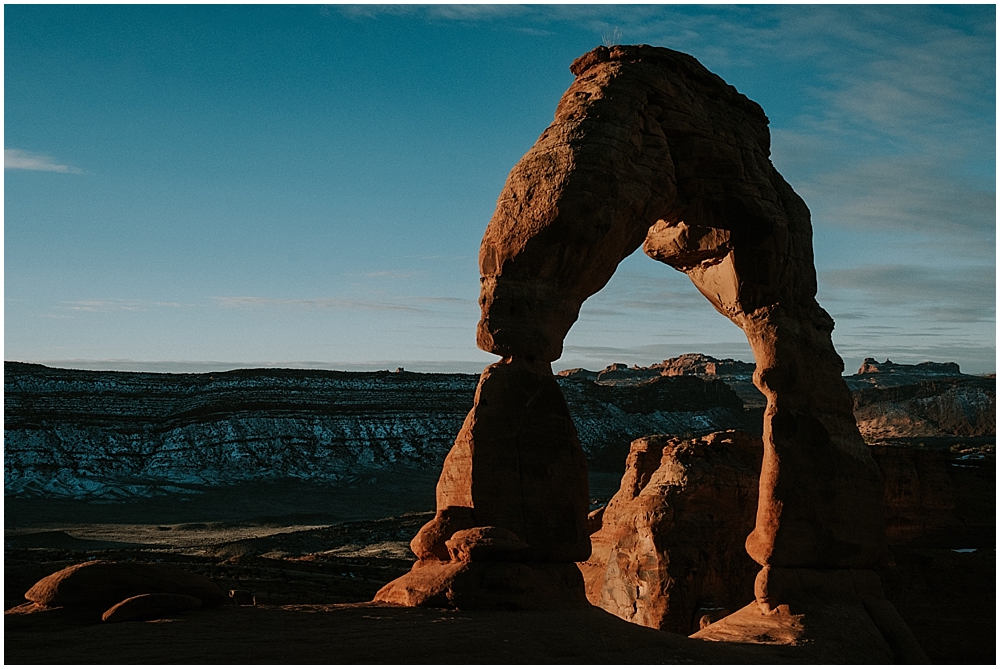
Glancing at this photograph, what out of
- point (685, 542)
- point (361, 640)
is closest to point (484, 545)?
point (361, 640)

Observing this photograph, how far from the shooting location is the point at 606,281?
1012 centimetres

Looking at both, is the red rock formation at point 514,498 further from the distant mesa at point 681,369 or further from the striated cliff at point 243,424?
the distant mesa at point 681,369

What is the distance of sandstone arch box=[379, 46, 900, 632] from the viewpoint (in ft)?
29.2

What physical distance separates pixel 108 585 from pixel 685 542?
6.84 meters

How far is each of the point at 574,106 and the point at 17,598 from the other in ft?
21.6

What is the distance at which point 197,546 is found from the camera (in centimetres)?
2195

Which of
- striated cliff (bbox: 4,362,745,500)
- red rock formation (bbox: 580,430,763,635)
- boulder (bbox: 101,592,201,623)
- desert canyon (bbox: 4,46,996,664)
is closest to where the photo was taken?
boulder (bbox: 101,592,201,623)

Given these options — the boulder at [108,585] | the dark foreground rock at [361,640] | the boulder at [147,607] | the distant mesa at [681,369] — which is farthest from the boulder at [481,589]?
the distant mesa at [681,369]

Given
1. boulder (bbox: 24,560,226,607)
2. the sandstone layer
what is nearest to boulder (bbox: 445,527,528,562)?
the sandstone layer

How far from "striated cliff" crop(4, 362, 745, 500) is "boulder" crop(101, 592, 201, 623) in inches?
1099

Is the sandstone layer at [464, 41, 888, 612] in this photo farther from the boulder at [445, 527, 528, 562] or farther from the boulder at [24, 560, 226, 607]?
the boulder at [24, 560, 226, 607]

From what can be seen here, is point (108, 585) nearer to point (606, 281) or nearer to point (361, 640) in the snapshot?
point (361, 640)

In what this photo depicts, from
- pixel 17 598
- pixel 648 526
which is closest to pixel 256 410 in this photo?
pixel 648 526

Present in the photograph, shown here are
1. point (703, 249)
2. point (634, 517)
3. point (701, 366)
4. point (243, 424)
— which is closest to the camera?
point (703, 249)
